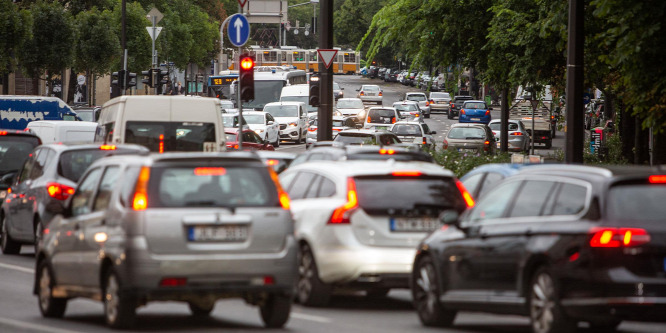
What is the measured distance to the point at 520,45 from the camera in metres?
29.0

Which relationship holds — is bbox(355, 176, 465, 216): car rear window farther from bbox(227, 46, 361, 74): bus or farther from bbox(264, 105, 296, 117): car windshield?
bbox(227, 46, 361, 74): bus

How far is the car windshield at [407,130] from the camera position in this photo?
4569 cm

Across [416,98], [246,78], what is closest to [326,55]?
[246,78]

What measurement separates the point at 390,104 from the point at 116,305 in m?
84.5

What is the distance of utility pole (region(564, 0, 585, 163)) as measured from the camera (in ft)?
57.8

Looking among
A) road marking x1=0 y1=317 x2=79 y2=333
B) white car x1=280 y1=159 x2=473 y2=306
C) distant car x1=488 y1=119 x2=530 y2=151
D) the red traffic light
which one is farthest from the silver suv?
distant car x1=488 y1=119 x2=530 y2=151

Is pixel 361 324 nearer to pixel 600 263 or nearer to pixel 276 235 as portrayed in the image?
pixel 276 235

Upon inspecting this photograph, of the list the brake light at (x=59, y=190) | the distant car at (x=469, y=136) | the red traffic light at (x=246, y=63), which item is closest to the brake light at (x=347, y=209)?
the brake light at (x=59, y=190)

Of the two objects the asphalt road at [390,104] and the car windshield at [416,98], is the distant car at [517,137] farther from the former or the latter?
the car windshield at [416,98]

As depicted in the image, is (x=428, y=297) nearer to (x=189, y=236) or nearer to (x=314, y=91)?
(x=189, y=236)

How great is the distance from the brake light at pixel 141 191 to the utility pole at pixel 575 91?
28.5ft

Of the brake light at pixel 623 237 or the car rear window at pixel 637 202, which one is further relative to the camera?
the car rear window at pixel 637 202

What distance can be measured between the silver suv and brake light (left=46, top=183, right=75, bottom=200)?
6062mm

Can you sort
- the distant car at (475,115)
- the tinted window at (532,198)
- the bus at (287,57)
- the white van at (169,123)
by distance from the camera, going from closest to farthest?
the tinted window at (532,198)
the white van at (169,123)
the distant car at (475,115)
the bus at (287,57)
